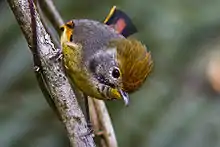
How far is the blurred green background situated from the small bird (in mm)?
803

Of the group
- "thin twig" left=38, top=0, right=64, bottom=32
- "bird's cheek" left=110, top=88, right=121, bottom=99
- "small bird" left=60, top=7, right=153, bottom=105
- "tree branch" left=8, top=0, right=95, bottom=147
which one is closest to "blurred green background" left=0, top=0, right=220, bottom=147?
"thin twig" left=38, top=0, right=64, bottom=32

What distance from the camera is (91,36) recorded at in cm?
207

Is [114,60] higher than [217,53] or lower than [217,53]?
higher

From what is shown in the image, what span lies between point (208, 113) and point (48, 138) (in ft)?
2.49

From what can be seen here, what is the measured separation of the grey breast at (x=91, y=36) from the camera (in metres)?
2.04

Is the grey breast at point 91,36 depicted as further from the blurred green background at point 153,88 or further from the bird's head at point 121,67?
the blurred green background at point 153,88

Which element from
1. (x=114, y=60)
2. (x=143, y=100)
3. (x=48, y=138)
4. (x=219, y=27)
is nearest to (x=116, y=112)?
(x=143, y=100)

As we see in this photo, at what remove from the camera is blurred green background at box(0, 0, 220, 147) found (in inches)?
111

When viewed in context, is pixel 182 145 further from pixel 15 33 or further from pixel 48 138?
pixel 15 33

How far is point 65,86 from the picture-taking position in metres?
1.53

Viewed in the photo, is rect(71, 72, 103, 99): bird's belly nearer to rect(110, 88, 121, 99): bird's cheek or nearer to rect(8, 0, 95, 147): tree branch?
rect(110, 88, 121, 99): bird's cheek

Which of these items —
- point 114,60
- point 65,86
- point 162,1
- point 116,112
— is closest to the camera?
point 65,86

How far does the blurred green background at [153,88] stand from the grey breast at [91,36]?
2.58 ft

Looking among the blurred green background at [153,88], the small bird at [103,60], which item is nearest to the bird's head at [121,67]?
the small bird at [103,60]
